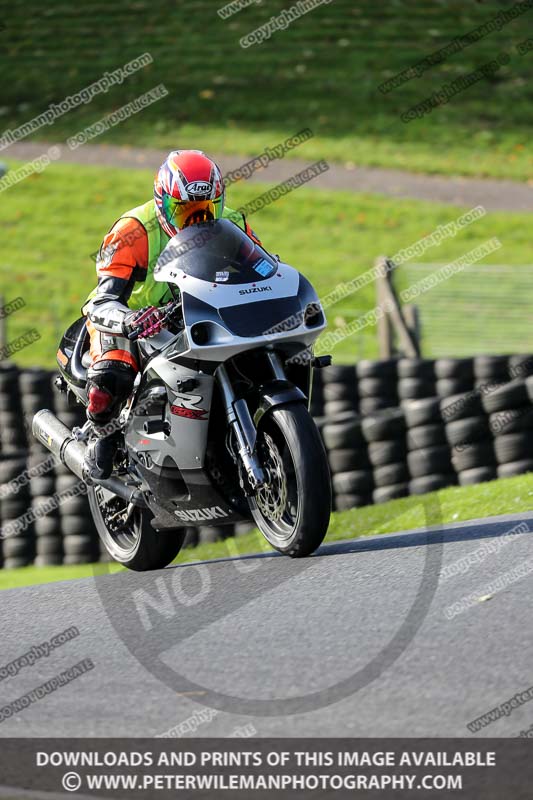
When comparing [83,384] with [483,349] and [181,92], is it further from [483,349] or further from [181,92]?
[181,92]

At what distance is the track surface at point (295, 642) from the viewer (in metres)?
4.33

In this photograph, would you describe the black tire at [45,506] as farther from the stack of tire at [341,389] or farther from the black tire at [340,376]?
the black tire at [340,376]

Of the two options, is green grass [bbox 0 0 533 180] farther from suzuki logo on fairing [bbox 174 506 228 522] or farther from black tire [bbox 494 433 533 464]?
suzuki logo on fairing [bbox 174 506 228 522]

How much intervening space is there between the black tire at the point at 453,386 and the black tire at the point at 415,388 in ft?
0.25

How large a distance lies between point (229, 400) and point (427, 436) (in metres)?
4.19

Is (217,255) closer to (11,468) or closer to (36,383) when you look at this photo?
(11,468)

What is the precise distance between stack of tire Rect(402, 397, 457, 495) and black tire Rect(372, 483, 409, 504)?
0.17 feet

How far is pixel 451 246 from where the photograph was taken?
68.7 feet

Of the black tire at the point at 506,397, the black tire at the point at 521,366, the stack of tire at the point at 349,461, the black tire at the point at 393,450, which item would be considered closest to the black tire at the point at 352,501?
the stack of tire at the point at 349,461

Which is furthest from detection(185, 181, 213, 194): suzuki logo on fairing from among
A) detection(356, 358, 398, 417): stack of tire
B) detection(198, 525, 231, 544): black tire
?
detection(356, 358, 398, 417): stack of tire

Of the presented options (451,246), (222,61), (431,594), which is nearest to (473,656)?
(431,594)

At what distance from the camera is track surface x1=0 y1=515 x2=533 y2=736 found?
4.33 meters

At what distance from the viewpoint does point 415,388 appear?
453 inches

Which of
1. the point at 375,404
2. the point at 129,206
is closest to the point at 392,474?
the point at 375,404
